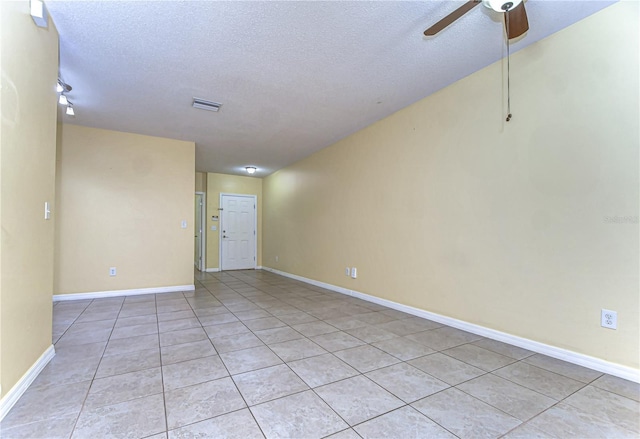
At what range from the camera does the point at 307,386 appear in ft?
6.04

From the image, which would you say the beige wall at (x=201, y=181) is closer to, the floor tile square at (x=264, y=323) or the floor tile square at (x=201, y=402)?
the floor tile square at (x=264, y=323)

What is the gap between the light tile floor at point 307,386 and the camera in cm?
146

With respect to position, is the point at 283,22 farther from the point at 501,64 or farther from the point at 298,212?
the point at 298,212

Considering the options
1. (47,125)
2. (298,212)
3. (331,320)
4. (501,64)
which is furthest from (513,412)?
(298,212)

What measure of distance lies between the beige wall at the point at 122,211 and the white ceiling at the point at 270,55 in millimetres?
551

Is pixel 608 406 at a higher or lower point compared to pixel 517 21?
lower

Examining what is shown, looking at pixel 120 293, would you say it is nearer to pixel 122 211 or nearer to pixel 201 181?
pixel 122 211

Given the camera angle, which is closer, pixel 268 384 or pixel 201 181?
pixel 268 384

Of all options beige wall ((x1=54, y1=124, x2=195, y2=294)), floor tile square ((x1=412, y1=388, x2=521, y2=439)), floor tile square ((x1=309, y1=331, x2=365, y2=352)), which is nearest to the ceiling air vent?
beige wall ((x1=54, y1=124, x2=195, y2=294))

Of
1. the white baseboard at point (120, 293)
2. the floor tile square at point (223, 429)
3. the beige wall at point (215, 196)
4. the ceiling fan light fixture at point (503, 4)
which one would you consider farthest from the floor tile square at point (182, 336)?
the beige wall at point (215, 196)

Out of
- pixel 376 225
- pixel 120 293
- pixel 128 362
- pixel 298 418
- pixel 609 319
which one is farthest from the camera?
pixel 120 293

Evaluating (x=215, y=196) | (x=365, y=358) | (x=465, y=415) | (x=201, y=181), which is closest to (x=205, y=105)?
(x=365, y=358)

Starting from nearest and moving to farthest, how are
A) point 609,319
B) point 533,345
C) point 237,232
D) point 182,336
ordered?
point 609,319, point 533,345, point 182,336, point 237,232

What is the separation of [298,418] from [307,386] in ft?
1.03
